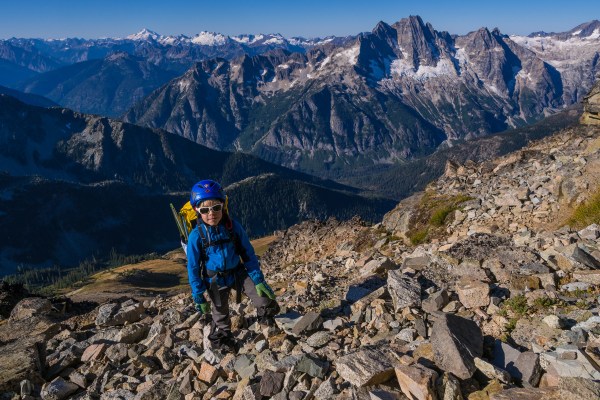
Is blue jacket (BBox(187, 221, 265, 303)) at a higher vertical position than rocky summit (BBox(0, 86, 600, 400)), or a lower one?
higher

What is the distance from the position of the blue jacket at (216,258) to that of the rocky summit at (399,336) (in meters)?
1.70

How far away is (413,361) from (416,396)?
3.35 feet

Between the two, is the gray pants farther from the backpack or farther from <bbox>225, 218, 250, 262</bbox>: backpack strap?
the backpack

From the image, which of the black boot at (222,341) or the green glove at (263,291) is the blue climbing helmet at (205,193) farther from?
the black boot at (222,341)

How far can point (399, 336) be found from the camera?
34.4ft

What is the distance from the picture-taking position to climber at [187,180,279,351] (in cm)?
1292

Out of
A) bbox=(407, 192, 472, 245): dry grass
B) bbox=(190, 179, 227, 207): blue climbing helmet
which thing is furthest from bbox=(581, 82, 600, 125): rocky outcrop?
bbox=(190, 179, 227, 207): blue climbing helmet

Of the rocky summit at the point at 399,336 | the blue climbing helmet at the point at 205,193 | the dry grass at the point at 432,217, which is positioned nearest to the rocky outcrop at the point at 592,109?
the dry grass at the point at 432,217

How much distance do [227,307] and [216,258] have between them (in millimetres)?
1603

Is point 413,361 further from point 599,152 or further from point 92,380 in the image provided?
point 599,152

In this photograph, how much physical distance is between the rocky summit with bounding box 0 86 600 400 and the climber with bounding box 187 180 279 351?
0.75m

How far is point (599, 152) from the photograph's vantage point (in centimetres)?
2133

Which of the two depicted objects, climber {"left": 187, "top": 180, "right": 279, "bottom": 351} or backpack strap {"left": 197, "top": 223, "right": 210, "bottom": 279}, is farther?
backpack strap {"left": 197, "top": 223, "right": 210, "bottom": 279}

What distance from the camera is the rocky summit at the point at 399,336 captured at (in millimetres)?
8219
